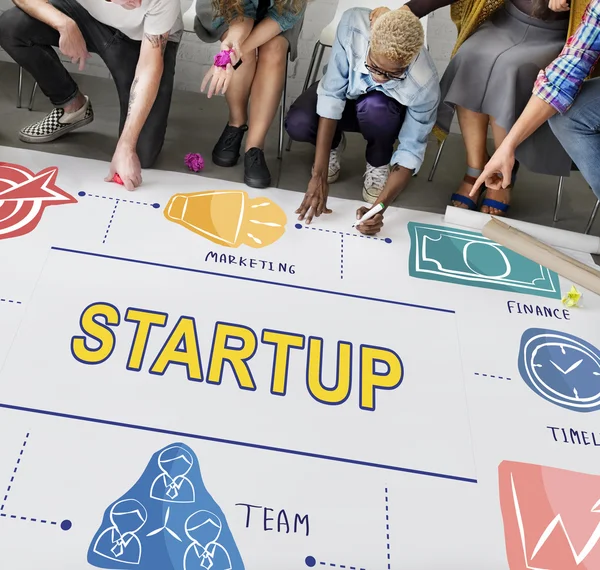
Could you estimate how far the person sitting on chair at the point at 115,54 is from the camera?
2.32 meters

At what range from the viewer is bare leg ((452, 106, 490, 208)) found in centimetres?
260

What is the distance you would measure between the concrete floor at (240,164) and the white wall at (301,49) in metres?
0.10

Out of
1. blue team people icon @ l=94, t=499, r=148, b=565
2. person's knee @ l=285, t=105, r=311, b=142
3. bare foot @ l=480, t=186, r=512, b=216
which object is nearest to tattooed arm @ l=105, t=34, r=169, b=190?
person's knee @ l=285, t=105, r=311, b=142

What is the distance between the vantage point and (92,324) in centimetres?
188

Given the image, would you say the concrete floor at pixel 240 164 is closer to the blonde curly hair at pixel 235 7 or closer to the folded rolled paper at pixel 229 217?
the folded rolled paper at pixel 229 217

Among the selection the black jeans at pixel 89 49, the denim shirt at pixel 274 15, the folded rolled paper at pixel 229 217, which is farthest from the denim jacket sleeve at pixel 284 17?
the folded rolled paper at pixel 229 217

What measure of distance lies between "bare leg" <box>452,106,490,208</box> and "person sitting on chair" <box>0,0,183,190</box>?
111 cm

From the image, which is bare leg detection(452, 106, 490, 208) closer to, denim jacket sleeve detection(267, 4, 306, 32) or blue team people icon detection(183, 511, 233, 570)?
denim jacket sleeve detection(267, 4, 306, 32)

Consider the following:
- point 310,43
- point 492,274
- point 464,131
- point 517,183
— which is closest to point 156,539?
point 492,274

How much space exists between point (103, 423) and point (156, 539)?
32cm

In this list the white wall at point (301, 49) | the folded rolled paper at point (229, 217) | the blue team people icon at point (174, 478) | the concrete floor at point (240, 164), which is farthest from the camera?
the white wall at point (301, 49)

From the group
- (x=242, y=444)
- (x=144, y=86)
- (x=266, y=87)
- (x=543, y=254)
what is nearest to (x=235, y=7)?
(x=266, y=87)

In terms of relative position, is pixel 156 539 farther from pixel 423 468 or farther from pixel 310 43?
pixel 310 43

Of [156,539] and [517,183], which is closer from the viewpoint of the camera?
[156,539]
